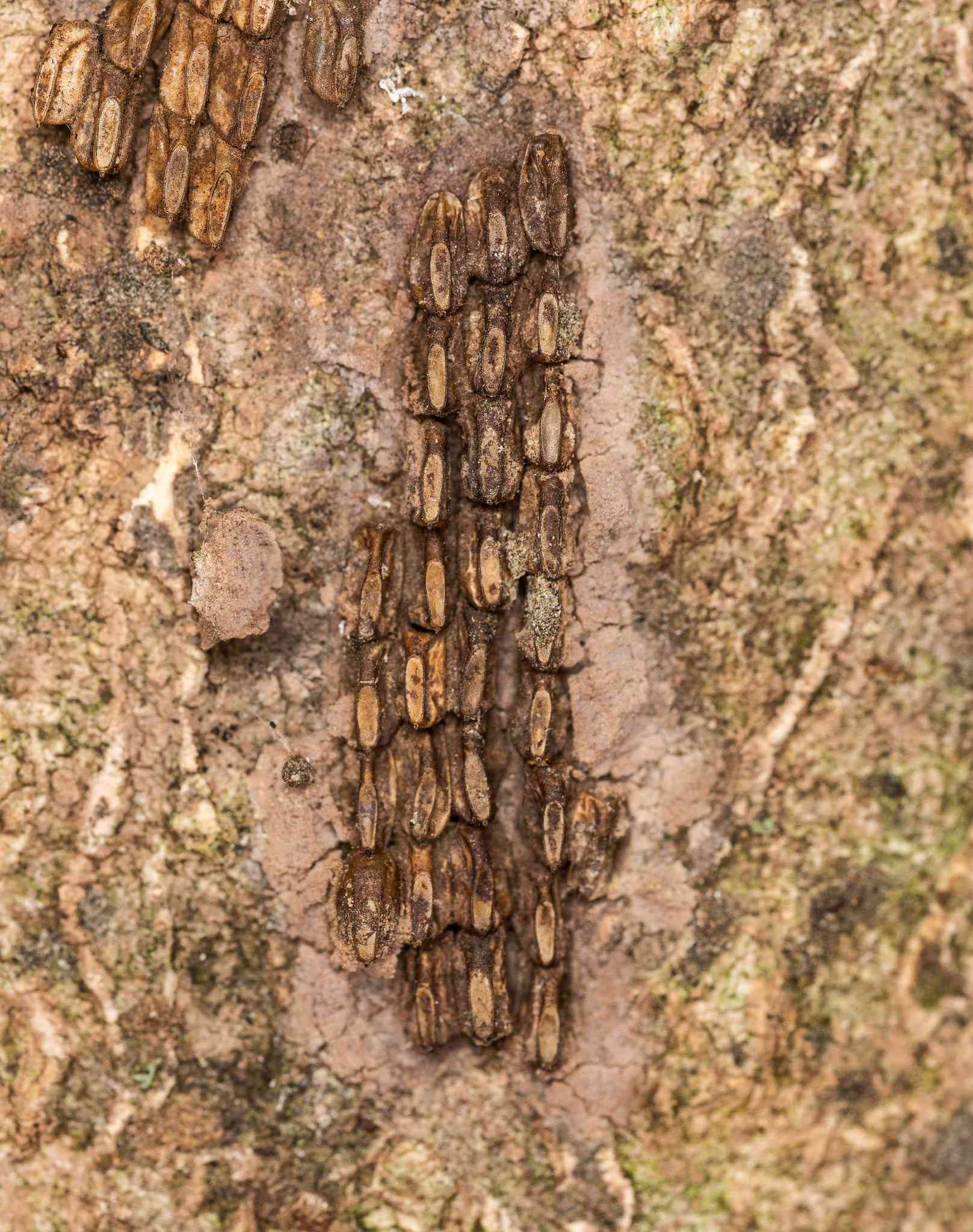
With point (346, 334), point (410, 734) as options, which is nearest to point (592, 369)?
point (346, 334)

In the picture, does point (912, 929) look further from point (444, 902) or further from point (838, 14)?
point (838, 14)

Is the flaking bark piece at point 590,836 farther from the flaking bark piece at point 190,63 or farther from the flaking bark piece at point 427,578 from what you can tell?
the flaking bark piece at point 190,63

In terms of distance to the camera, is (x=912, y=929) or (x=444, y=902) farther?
(x=912, y=929)

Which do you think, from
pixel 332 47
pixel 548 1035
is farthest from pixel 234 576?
pixel 548 1035

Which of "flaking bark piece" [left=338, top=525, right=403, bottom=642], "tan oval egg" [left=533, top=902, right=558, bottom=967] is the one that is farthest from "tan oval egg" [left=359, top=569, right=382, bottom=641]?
"tan oval egg" [left=533, top=902, right=558, bottom=967]

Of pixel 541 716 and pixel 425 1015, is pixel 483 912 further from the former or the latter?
pixel 541 716

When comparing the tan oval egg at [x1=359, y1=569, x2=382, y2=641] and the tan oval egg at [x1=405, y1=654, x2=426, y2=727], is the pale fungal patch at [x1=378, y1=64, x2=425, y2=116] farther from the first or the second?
the tan oval egg at [x1=405, y1=654, x2=426, y2=727]
